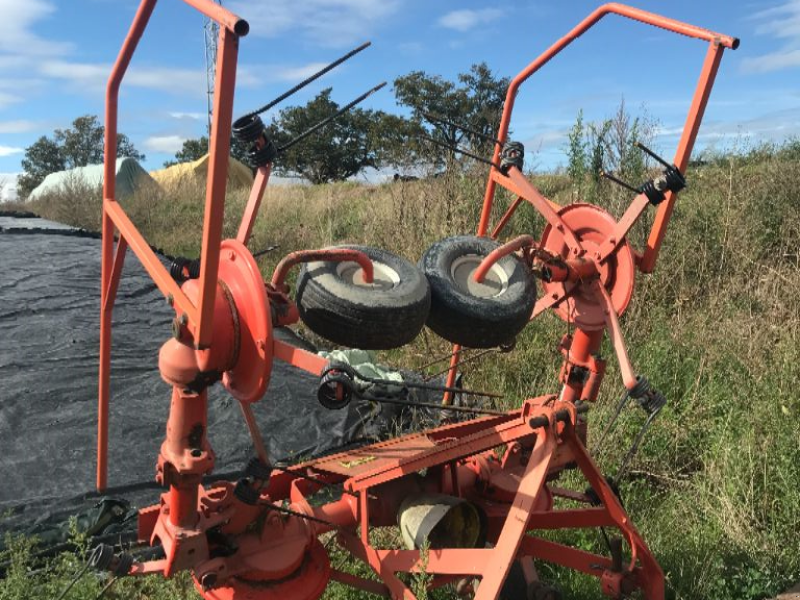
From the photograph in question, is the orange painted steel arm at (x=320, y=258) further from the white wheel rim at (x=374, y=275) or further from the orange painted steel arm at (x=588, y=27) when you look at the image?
the orange painted steel arm at (x=588, y=27)

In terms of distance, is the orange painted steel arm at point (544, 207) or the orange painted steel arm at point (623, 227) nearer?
the orange painted steel arm at point (623, 227)

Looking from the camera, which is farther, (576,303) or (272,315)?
(576,303)

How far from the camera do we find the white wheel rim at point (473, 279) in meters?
3.13

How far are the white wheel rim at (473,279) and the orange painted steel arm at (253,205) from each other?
3.11 feet

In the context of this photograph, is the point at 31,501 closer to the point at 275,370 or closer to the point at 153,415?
the point at 153,415

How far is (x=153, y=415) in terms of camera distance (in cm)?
525

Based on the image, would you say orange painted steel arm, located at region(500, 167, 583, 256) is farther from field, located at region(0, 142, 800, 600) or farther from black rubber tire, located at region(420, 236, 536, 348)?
field, located at region(0, 142, 800, 600)

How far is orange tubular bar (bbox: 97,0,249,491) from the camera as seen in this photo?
1676 millimetres

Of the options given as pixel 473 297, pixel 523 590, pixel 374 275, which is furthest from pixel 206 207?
pixel 523 590

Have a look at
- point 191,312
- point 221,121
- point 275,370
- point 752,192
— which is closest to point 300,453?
point 275,370

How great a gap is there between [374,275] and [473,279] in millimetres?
596

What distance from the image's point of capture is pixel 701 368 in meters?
5.25

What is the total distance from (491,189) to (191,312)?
6.87 ft

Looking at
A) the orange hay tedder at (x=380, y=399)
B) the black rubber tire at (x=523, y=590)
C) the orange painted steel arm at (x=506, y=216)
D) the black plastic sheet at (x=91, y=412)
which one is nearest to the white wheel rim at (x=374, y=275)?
the orange hay tedder at (x=380, y=399)
